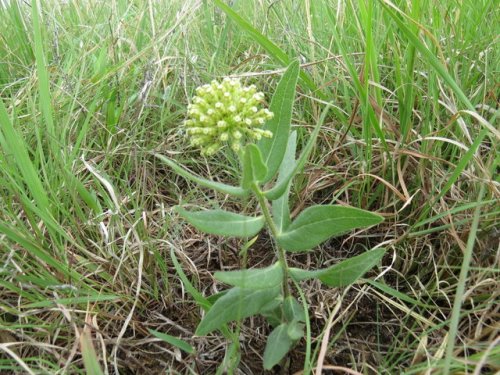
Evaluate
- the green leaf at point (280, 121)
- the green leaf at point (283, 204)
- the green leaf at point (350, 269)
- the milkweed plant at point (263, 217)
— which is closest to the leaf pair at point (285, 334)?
the milkweed plant at point (263, 217)

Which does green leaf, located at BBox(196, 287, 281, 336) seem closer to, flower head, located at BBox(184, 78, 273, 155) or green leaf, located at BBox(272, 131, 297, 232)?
green leaf, located at BBox(272, 131, 297, 232)

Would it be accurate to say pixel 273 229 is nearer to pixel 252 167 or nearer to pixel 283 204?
pixel 283 204

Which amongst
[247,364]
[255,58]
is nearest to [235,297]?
[247,364]

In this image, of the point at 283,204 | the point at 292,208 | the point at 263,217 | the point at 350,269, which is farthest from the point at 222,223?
the point at 292,208

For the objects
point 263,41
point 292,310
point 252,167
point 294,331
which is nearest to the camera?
point 252,167

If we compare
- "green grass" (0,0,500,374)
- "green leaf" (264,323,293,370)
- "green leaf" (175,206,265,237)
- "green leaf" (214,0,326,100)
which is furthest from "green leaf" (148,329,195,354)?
"green leaf" (214,0,326,100)

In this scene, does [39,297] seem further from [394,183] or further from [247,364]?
[394,183]
